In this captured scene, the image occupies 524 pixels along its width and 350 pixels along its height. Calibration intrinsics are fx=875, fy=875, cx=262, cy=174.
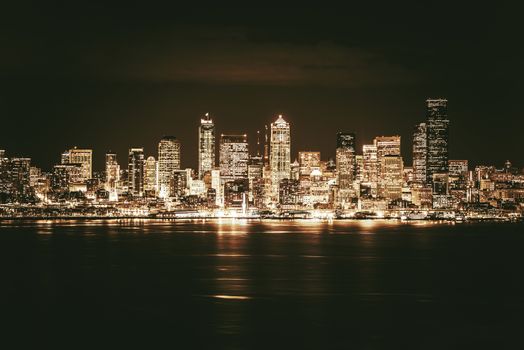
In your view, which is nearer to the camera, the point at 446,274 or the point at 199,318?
the point at 199,318

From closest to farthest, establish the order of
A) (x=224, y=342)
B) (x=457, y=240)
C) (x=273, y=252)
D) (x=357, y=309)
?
(x=224, y=342) → (x=357, y=309) → (x=273, y=252) → (x=457, y=240)

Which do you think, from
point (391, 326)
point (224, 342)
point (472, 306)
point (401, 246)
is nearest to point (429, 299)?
point (472, 306)

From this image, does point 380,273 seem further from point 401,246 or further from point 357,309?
point 401,246

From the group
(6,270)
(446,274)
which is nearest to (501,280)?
(446,274)

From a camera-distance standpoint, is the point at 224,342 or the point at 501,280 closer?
the point at 224,342

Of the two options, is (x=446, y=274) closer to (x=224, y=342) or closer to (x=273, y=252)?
(x=273, y=252)

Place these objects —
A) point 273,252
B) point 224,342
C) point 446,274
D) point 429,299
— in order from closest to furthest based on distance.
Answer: point 224,342, point 429,299, point 446,274, point 273,252

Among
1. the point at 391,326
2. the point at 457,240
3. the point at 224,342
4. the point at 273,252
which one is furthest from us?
the point at 457,240
